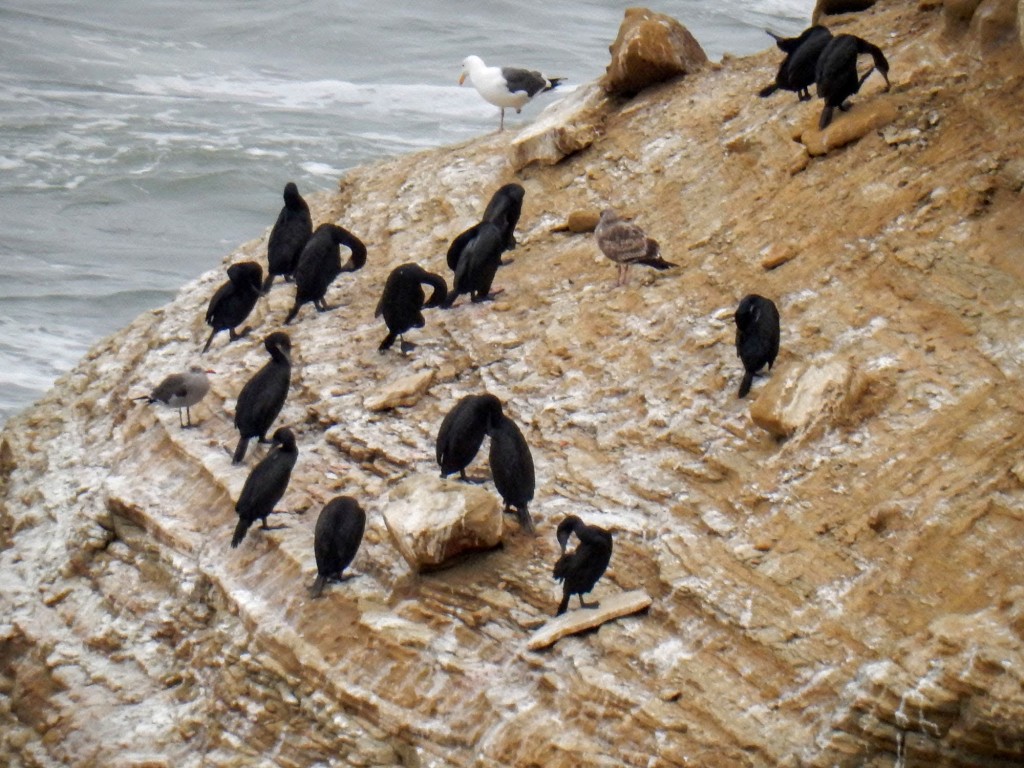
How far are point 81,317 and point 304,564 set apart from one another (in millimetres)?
12729

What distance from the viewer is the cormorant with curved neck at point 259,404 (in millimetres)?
11195

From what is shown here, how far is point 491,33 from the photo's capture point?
34094 millimetres

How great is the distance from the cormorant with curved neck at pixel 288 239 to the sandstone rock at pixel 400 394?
9.02ft

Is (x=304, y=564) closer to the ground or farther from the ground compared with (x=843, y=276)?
closer to the ground

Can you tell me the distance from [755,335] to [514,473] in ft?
5.75

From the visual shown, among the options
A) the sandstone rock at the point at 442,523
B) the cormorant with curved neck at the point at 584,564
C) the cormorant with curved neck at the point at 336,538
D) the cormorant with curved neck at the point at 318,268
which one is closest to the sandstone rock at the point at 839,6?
the cormorant with curved neck at the point at 318,268

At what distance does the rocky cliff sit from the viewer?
8.02 m

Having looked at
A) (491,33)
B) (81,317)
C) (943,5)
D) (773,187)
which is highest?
(943,5)

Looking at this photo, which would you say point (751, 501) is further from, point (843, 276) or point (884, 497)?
point (843, 276)

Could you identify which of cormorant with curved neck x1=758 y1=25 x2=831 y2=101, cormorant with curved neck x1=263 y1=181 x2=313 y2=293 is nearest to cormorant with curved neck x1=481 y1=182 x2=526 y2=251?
cormorant with curved neck x1=263 y1=181 x2=313 y2=293

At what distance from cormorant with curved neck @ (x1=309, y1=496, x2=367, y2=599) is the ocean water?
10194 millimetres

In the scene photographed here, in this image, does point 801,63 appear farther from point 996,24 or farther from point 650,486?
point 650,486

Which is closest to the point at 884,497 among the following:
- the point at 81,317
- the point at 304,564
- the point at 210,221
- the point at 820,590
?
the point at 820,590

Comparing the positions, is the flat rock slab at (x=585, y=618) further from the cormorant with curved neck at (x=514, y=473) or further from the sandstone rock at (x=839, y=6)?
the sandstone rock at (x=839, y=6)
